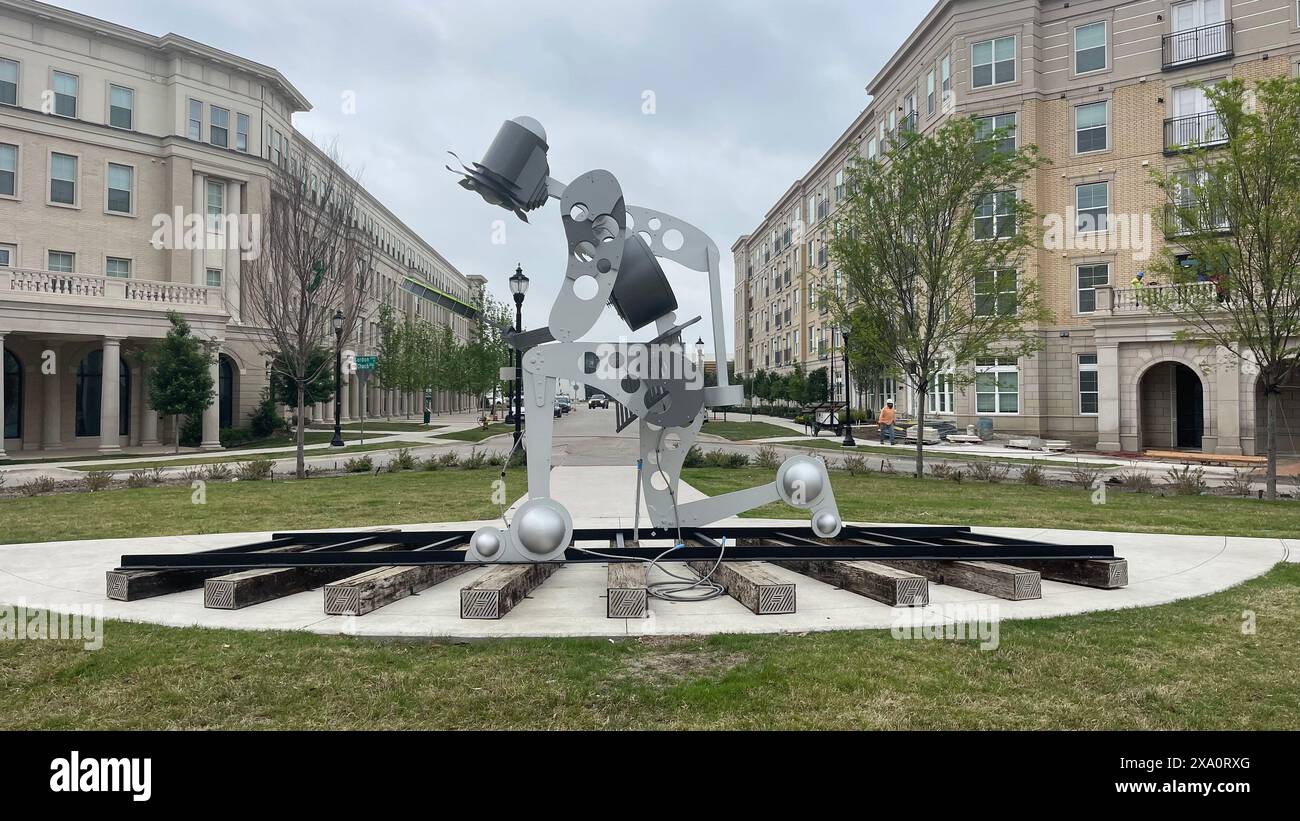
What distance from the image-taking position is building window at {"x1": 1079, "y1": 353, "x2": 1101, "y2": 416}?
30.6 meters

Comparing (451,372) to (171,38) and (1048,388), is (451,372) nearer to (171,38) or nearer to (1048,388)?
(171,38)

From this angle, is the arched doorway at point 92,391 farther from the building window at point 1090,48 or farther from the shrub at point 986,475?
the building window at point 1090,48

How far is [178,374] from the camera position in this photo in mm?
26531

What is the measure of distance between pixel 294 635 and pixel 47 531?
7.37 meters

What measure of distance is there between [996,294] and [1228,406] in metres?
13.2

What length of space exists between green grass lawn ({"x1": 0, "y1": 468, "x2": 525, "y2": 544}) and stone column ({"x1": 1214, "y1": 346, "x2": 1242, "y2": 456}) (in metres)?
23.9

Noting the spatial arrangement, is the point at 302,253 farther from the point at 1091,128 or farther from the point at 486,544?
the point at 1091,128

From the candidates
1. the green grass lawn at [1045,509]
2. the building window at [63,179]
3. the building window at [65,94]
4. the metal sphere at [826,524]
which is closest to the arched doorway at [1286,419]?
the green grass lawn at [1045,509]

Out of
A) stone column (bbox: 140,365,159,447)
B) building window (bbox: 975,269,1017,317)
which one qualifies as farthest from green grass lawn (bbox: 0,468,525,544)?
stone column (bbox: 140,365,159,447)

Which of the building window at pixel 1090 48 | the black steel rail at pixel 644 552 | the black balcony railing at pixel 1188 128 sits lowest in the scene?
the black steel rail at pixel 644 552

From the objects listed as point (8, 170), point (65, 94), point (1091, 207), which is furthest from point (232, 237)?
point (1091, 207)

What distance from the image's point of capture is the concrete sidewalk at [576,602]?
15.1ft

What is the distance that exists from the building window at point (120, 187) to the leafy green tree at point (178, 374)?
9159 mm

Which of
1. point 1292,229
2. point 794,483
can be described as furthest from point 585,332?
point 1292,229
